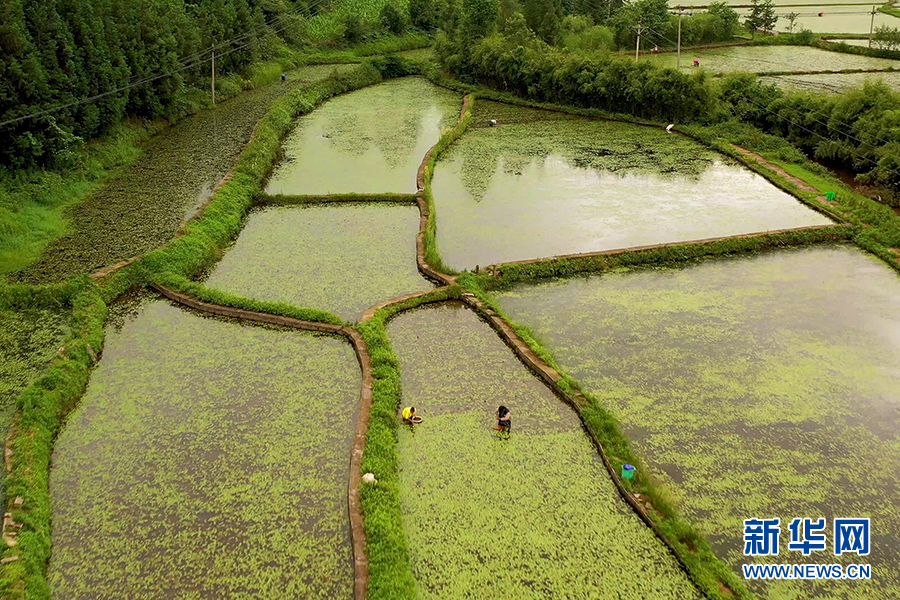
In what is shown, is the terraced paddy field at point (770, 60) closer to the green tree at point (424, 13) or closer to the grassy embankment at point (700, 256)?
the grassy embankment at point (700, 256)

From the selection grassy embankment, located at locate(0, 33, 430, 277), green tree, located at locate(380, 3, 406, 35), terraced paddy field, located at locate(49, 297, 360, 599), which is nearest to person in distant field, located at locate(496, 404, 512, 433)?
terraced paddy field, located at locate(49, 297, 360, 599)

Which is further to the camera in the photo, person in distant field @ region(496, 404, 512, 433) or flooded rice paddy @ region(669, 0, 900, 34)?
flooded rice paddy @ region(669, 0, 900, 34)

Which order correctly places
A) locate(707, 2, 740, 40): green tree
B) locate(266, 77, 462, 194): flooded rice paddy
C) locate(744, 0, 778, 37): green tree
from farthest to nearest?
locate(744, 0, 778, 37): green tree, locate(707, 2, 740, 40): green tree, locate(266, 77, 462, 194): flooded rice paddy

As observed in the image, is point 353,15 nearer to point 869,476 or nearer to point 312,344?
point 312,344

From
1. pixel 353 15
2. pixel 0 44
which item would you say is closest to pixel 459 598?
pixel 0 44

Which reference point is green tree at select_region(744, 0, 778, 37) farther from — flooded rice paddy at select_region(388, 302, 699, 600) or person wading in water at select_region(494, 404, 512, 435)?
person wading in water at select_region(494, 404, 512, 435)

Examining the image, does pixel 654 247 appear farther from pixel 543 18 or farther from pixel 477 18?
pixel 543 18

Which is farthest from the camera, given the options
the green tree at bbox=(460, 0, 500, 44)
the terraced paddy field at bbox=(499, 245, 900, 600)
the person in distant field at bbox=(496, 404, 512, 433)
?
the green tree at bbox=(460, 0, 500, 44)
